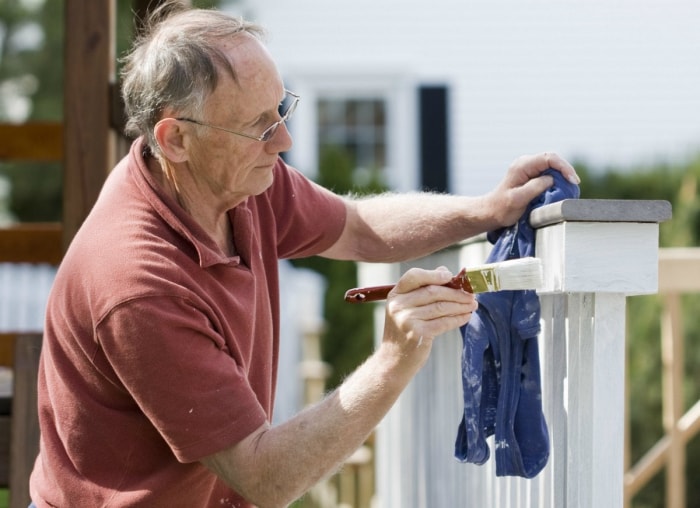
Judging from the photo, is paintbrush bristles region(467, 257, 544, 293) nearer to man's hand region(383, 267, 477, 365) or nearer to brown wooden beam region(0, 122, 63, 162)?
man's hand region(383, 267, 477, 365)

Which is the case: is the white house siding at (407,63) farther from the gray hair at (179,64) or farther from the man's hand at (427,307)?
the man's hand at (427,307)

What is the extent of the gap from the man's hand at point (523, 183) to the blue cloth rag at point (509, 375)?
0.02 m

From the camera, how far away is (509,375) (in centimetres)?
191

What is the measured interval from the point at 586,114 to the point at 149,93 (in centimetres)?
942

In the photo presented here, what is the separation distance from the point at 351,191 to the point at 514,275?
316cm

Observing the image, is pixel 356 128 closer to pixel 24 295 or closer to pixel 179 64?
pixel 24 295

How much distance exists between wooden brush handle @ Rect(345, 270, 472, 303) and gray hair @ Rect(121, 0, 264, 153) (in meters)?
0.58

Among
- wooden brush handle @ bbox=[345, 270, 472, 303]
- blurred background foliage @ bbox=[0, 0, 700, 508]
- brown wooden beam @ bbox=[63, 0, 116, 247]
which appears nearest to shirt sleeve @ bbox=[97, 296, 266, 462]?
wooden brush handle @ bbox=[345, 270, 472, 303]

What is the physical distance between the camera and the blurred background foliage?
23.0ft

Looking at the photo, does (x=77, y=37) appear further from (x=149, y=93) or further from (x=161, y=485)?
(x=161, y=485)

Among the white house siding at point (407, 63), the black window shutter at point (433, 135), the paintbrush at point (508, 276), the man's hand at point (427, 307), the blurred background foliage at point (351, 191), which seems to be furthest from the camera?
the white house siding at point (407, 63)

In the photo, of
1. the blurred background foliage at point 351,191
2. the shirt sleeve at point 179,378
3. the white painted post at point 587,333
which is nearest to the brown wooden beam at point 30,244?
the blurred background foliage at point 351,191

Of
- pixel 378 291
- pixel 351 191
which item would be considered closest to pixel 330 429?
pixel 378 291

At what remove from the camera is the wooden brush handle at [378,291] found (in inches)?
70.2
